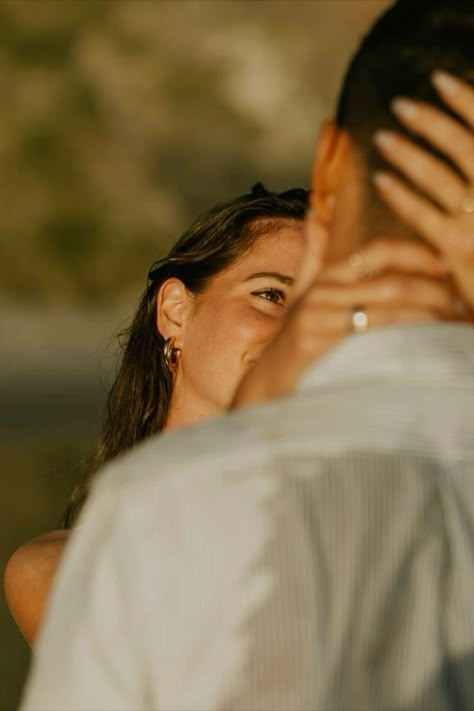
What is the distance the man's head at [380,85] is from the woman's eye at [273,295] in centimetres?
136

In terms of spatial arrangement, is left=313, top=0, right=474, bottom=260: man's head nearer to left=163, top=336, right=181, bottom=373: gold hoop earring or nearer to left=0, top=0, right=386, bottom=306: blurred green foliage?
left=163, top=336, right=181, bottom=373: gold hoop earring

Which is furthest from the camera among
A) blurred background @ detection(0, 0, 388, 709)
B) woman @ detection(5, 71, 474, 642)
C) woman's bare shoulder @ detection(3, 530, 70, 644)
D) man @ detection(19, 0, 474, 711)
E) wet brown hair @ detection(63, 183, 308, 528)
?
blurred background @ detection(0, 0, 388, 709)

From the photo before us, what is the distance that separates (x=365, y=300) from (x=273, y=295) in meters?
1.46

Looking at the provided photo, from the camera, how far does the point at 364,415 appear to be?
3.57 ft

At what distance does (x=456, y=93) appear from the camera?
116cm

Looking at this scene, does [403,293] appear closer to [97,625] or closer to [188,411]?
[97,625]

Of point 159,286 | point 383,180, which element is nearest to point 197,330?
point 159,286

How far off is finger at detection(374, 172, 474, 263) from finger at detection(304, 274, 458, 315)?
3cm

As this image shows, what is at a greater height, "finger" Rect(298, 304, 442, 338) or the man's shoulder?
"finger" Rect(298, 304, 442, 338)

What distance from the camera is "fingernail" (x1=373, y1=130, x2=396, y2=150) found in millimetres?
1152

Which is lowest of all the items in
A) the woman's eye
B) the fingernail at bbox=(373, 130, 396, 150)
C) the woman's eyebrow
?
the fingernail at bbox=(373, 130, 396, 150)

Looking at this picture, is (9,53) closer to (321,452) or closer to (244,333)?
(244,333)

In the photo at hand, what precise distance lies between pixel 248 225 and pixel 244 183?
3.34 meters

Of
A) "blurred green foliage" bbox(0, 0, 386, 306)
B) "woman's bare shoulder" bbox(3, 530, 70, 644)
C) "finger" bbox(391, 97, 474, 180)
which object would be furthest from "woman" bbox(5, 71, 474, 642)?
"blurred green foliage" bbox(0, 0, 386, 306)
